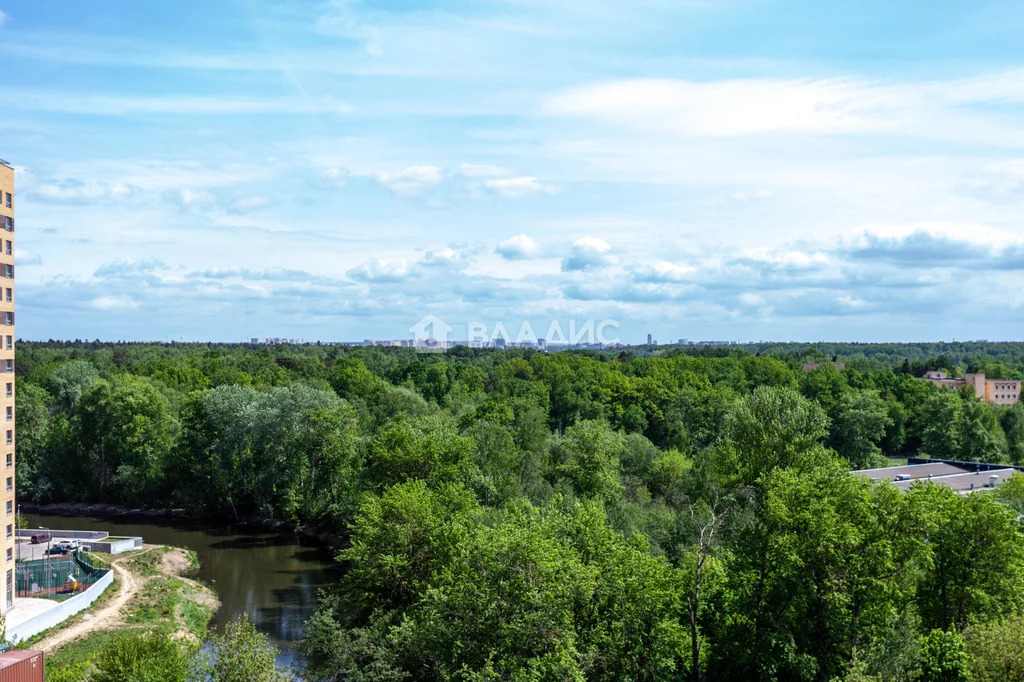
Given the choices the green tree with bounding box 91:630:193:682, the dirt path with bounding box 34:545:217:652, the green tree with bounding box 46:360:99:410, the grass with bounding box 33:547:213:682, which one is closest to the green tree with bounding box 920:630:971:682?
the green tree with bounding box 91:630:193:682

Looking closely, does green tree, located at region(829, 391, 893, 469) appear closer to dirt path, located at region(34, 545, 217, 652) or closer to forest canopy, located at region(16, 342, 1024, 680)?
forest canopy, located at region(16, 342, 1024, 680)

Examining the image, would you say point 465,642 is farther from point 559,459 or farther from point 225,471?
point 225,471

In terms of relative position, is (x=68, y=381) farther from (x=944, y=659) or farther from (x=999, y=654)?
(x=999, y=654)

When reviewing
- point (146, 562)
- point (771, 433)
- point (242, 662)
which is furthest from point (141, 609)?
point (771, 433)

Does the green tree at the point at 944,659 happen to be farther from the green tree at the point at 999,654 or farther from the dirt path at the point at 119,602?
the dirt path at the point at 119,602

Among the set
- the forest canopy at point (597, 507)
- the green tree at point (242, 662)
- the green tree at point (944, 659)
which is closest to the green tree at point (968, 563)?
the forest canopy at point (597, 507)
